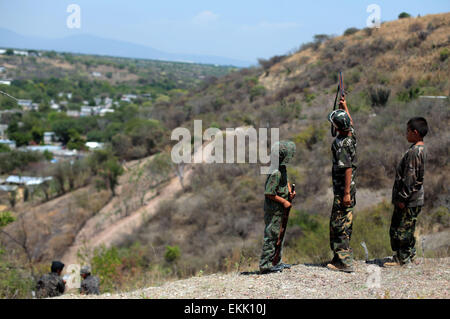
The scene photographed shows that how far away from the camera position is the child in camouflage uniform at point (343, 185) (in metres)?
4.61

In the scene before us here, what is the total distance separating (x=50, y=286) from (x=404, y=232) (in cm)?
555

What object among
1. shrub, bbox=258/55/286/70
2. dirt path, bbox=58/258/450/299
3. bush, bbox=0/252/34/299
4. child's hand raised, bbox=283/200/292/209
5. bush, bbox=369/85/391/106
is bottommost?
bush, bbox=0/252/34/299

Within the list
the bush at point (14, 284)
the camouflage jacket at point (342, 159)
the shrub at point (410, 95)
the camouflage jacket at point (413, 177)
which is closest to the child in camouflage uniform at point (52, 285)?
the bush at point (14, 284)

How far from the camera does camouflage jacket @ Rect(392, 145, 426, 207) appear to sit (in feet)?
15.1

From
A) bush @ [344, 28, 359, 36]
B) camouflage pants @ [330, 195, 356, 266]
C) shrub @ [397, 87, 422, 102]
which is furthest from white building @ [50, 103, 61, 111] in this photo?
camouflage pants @ [330, 195, 356, 266]

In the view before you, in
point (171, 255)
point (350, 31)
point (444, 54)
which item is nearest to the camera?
point (171, 255)

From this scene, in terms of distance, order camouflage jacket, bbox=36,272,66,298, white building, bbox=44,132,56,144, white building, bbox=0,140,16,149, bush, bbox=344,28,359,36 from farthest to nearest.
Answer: white building, bbox=44,132,56,144
white building, bbox=0,140,16,149
bush, bbox=344,28,359,36
camouflage jacket, bbox=36,272,66,298

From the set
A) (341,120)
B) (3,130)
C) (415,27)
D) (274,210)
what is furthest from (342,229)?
(3,130)

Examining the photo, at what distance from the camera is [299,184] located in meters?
12.6

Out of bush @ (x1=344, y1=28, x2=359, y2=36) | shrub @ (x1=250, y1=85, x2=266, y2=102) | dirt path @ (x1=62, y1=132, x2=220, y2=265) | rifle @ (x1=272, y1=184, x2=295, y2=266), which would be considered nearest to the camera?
rifle @ (x1=272, y1=184, x2=295, y2=266)

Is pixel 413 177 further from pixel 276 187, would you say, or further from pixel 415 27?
pixel 415 27

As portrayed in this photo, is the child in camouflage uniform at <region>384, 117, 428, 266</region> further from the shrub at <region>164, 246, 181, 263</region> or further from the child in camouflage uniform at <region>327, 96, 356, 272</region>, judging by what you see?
the shrub at <region>164, 246, 181, 263</region>

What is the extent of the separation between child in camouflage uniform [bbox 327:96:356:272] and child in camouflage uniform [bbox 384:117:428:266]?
627 millimetres
